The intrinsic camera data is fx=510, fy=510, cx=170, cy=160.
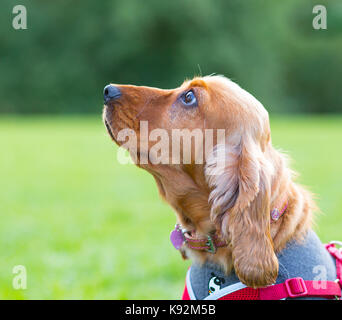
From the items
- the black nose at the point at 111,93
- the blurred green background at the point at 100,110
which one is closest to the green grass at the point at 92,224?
the blurred green background at the point at 100,110

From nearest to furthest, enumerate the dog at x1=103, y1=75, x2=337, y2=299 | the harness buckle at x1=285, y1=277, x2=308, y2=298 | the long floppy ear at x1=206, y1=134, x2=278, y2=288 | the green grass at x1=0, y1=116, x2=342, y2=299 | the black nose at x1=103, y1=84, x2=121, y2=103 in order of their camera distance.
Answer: the long floppy ear at x1=206, y1=134, x2=278, y2=288
the harness buckle at x1=285, y1=277, x2=308, y2=298
the dog at x1=103, y1=75, x2=337, y2=299
the black nose at x1=103, y1=84, x2=121, y2=103
the green grass at x1=0, y1=116, x2=342, y2=299

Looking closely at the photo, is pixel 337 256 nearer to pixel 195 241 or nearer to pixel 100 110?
pixel 195 241

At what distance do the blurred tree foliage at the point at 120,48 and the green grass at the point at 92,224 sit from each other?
18356 millimetres

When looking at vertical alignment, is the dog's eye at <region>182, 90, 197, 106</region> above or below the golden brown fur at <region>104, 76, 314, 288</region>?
above

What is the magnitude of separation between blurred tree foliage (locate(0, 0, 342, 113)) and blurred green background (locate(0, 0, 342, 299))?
7cm

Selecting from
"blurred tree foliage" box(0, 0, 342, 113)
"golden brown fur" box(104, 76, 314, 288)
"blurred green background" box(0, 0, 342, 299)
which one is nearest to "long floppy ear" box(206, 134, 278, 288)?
"golden brown fur" box(104, 76, 314, 288)

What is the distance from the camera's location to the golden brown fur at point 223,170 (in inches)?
102

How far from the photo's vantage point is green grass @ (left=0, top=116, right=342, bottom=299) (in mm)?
4199

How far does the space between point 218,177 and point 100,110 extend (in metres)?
27.9

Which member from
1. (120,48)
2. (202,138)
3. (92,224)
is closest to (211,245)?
(202,138)

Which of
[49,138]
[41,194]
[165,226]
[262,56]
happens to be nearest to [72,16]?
[262,56]

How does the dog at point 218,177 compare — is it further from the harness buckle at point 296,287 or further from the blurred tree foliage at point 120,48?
the blurred tree foliage at point 120,48

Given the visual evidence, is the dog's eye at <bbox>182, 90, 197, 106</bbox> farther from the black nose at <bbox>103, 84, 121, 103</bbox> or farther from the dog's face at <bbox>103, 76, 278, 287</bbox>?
the black nose at <bbox>103, 84, 121, 103</bbox>

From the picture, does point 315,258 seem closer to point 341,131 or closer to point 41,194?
point 41,194
